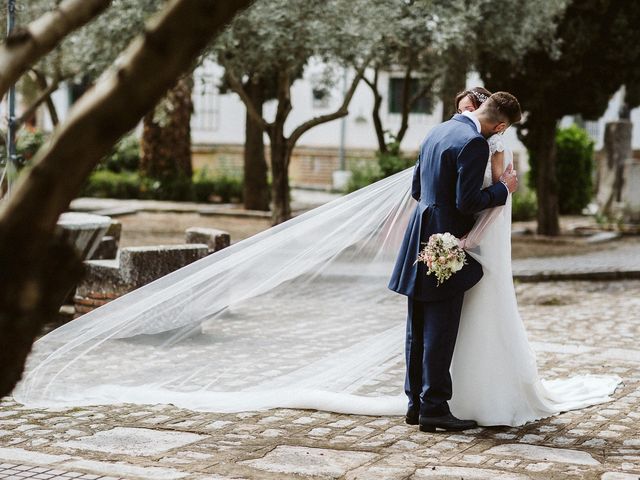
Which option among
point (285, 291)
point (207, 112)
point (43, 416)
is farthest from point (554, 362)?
point (207, 112)

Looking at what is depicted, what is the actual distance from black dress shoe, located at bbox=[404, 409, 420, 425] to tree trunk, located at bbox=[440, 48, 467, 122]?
11492 millimetres

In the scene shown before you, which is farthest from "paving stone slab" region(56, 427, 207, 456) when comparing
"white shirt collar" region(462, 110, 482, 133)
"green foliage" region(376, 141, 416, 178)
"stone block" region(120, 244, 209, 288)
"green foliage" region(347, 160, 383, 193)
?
"green foliage" region(347, 160, 383, 193)

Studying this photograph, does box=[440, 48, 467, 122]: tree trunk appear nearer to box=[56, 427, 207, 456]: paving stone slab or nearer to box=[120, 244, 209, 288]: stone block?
box=[120, 244, 209, 288]: stone block

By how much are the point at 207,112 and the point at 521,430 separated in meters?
37.3

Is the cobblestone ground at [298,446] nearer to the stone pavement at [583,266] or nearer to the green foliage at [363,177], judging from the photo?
the stone pavement at [583,266]

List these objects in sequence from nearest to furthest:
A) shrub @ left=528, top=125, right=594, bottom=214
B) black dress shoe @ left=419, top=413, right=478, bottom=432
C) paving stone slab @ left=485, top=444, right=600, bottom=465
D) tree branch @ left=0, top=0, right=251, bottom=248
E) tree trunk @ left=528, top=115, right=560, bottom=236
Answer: tree branch @ left=0, top=0, right=251, bottom=248
paving stone slab @ left=485, top=444, right=600, bottom=465
black dress shoe @ left=419, top=413, right=478, bottom=432
tree trunk @ left=528, top=115, right=560, bottom=236
shrub @ left=528, top=125, right=594, bottom=214

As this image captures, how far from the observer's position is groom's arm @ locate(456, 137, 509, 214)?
21.1 ft

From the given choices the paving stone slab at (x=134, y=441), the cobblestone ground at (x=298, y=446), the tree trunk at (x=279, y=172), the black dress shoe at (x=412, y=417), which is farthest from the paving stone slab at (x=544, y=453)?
the tree trunk at (x=279, y=172)

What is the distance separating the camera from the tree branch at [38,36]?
3.11m

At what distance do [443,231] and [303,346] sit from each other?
2291mm

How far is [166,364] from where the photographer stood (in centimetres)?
794

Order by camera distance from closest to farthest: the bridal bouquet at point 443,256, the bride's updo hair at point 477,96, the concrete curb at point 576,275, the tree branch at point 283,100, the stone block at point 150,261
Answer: the bridal bouquet at point 443,256 < the bride's updo hair at point 477,96 < the stone block at point 150,261 < the concrete curb at point 576,275 < the tree branch at point 283,100

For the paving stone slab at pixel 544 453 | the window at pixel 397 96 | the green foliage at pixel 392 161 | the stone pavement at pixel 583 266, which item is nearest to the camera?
the paving stone slab at pixel 544 453

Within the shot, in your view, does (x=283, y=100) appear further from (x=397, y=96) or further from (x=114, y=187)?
(x=397, y=96)
